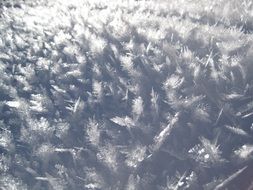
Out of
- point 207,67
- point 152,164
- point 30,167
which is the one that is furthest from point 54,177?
point 207,67

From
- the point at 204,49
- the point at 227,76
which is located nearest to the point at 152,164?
the point at 227,76

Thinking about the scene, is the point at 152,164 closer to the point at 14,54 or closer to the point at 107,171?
the point at 107,171

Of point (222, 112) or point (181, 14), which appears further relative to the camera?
point (181, 14)

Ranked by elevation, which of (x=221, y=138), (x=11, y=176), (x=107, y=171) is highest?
(x=221, y=138)

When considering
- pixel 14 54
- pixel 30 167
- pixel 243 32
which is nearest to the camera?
pixel 30 167

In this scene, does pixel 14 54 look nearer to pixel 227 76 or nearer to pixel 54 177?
pixel 54 177

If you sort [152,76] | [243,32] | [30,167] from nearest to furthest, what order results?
[30,167] → [152,76] → [243,32]

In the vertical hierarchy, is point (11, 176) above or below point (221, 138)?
below
